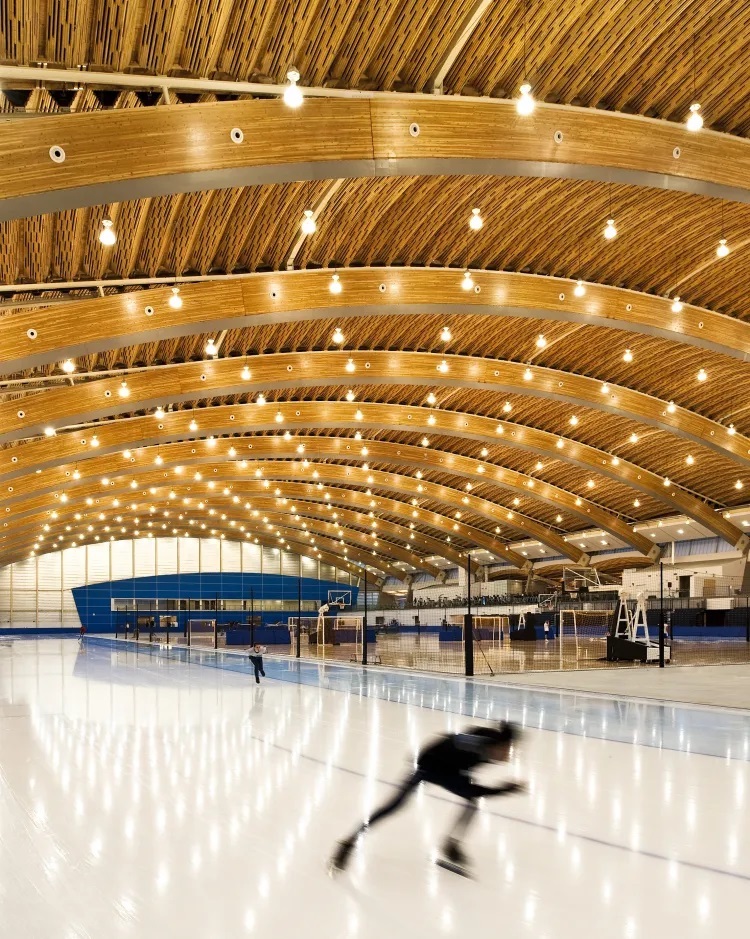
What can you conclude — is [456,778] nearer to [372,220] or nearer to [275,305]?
[372,220]

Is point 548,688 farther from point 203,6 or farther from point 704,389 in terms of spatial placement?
point 704,389

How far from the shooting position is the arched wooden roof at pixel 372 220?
13.4m

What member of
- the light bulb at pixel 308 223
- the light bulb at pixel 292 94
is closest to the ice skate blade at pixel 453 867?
the light bulb at pixel 292 94

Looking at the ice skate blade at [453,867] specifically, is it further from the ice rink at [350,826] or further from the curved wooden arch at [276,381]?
the curved wooden arch at [276,381]

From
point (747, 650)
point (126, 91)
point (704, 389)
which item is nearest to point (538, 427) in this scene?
point (704, 389)

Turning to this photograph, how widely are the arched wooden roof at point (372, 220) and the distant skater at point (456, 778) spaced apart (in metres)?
9.19

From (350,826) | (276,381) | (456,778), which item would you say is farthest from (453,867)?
(276,381)

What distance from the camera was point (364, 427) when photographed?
3809cm

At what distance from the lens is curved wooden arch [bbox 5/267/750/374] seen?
70.9 feet

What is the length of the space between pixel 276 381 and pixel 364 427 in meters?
9.35

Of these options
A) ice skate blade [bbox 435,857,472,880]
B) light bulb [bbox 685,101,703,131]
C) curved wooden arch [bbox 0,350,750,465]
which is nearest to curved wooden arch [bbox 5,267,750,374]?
curved wooden arch [bbox 0,350,750,465]

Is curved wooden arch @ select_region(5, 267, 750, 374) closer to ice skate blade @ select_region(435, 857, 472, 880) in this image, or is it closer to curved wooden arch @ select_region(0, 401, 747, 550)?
curved wooden arch @ select_region(0, 401, 747, 550)

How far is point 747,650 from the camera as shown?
1487 inches

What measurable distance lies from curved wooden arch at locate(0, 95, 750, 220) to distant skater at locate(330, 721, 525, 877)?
30.2 ft
